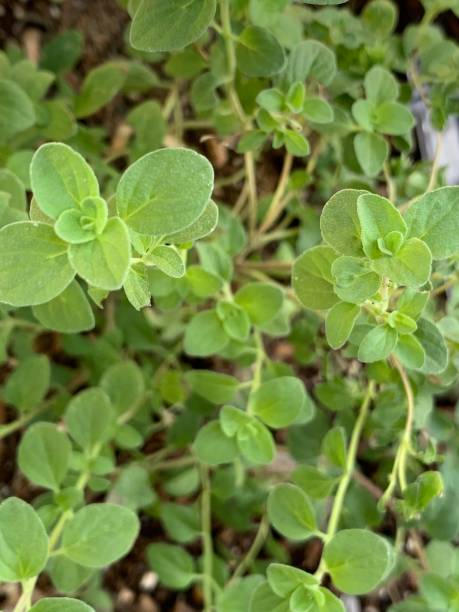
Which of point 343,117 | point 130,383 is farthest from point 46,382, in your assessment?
point 343,117

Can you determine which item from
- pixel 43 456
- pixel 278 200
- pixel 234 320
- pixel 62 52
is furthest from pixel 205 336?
pixel 62 52

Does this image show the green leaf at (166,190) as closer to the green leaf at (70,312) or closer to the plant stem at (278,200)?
the green leaf at (70,312)

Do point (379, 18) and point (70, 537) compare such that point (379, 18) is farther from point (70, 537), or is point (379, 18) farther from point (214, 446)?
point (70, 537)

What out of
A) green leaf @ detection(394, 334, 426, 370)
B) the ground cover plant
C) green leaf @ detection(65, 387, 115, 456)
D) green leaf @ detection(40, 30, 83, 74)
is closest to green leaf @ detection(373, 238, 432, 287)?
the ground cover plant

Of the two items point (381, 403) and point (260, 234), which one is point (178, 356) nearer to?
point (260, 234)

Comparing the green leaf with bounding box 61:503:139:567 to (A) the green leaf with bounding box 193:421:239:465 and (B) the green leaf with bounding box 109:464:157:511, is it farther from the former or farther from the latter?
(B) the green leaf with bounding box 109:464:157:511
